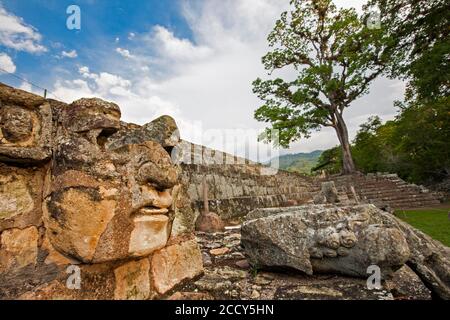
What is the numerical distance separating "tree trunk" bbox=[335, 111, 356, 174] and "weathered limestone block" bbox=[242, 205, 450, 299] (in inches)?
695

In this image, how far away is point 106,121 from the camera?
1210mm

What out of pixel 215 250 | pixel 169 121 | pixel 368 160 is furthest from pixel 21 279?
pixel 368 160

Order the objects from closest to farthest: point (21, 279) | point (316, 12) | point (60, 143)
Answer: point (21, 279)
point (60, 143)
point (316, 12)

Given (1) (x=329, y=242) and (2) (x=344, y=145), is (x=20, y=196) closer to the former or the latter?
(1) (x=329, y=242)

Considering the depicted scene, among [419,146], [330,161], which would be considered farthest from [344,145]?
[330,161]

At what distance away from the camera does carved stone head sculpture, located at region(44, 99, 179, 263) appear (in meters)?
1.01

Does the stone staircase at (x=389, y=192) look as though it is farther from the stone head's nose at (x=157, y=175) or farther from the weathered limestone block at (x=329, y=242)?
the stone head's nose at (x=157, y=175)

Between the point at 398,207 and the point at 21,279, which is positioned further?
the point at 398,207

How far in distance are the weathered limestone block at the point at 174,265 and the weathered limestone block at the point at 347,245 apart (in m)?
0.49

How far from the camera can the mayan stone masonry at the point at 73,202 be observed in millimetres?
1013

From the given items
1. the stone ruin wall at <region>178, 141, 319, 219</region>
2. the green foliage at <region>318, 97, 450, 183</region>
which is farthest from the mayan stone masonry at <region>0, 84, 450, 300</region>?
the green foliage at <region>318, 97, 450, 183</region>

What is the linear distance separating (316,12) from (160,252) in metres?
23.1

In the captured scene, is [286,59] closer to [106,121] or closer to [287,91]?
[287,91]

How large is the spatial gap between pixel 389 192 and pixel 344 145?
23.2ft
